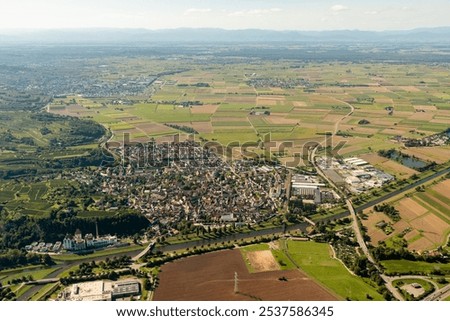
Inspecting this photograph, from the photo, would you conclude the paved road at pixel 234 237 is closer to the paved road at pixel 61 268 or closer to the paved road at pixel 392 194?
the paved road at pixel 61 268

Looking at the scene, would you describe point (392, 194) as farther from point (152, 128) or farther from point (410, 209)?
point (152, 128)

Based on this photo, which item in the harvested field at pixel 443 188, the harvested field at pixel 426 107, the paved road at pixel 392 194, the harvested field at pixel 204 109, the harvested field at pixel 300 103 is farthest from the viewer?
the harvested field at pixel 300 103

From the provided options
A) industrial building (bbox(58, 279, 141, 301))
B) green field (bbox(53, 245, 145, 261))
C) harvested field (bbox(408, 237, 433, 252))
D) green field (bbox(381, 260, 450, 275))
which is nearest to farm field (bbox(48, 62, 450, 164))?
harvested field (bbox(408, 237, 433, 252))

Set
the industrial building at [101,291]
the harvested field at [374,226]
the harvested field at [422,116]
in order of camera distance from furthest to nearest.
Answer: the harvested field at [422,116], the harvested field at [374,226], the industrial building at [101,291]

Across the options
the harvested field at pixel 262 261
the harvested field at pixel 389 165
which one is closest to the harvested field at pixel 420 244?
the harvested field at pixel 262 261

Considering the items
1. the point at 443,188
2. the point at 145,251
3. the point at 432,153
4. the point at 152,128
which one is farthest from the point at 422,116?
the point at 145,251

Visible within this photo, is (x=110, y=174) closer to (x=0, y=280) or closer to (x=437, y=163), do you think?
(x=0, y=280)

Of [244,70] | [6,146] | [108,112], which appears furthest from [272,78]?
[6,146]
